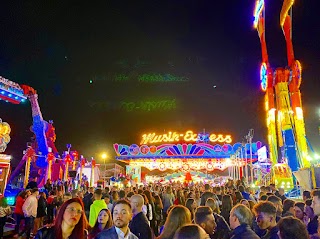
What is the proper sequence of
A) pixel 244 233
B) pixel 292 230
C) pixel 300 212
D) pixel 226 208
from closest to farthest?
pixel 292 230, pixel 244 233, pixel 300 212, pixel 226 208

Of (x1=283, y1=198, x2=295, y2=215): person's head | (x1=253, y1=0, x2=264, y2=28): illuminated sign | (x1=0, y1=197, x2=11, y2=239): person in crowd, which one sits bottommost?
(x1=0, y1=197, x2=11, y2=239): person in crowd

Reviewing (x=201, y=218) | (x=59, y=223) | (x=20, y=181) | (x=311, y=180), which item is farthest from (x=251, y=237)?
(x=20, y=181)

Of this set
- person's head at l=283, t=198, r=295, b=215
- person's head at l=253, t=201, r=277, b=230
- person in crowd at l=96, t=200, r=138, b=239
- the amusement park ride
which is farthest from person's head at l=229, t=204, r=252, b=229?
the amusement park ride

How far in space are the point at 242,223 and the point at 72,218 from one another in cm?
214

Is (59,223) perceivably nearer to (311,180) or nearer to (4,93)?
(311,180)

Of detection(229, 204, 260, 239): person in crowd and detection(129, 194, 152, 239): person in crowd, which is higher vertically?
detection(229, 204, 260, 239): person in crowd

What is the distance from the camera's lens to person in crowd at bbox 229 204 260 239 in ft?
10.6

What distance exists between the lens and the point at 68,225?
3100 millimetres

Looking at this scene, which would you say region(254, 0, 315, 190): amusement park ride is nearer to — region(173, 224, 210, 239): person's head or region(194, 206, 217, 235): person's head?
region(194, 206, 217, 235): person's head

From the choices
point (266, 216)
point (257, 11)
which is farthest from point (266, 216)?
point (257, 11)

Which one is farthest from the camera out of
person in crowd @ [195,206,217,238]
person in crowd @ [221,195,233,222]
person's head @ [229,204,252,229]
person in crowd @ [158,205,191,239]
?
person in crowd @ [221,195,233,222]

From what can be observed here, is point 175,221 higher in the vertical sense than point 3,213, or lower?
higher

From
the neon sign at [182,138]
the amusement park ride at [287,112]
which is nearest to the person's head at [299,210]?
the amusement park ride at [287,112]

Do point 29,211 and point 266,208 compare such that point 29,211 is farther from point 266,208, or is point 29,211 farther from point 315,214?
point 315,214
